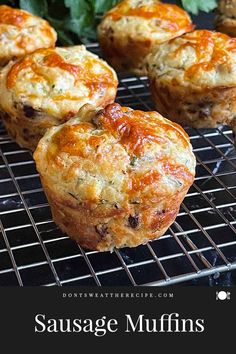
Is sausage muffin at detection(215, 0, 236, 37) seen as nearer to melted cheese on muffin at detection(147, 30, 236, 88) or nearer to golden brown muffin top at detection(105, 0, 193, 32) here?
golden brown muffin top at detection(105, 0, 193, 32)

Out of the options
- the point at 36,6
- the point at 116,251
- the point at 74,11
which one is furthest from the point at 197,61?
the point at 36,6

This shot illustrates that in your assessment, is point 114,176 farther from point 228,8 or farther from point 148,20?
point 228,8

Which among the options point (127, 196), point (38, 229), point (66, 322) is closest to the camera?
point (66, 322)

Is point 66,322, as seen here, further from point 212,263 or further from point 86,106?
point 86,106

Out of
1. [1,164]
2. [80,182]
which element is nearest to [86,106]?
[80,182]

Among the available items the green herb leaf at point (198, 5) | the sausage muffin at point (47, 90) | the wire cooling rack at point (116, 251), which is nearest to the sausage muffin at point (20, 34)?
the sausage muffin at point (47, 90)

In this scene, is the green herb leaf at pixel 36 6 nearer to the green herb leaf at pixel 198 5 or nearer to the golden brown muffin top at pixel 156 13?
the golden brown muffin top at pixel 156 13
